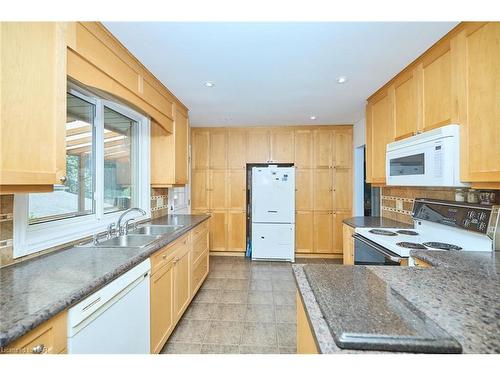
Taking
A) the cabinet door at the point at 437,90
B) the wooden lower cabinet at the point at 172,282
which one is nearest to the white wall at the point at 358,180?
the cabinet door at the point at 437,90

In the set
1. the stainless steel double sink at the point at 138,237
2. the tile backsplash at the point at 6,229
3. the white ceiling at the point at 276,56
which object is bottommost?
the stainless steel double sink at the point at 138,237

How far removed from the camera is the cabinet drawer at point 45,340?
729mm

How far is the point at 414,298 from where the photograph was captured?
2.77 ft

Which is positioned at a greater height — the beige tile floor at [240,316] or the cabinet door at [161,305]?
the cabinet door at [161,305]

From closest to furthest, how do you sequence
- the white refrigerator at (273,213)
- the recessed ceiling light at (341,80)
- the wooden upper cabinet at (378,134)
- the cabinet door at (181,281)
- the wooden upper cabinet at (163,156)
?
the cabinet door at (181,281), the recessed ceiling light at (341,80), the wooden upper cabinet at (378,134), the wooden upper cabinet at (163,156), the white refrigerator at (273,213)

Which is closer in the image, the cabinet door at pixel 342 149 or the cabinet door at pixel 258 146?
the cabinet door at pixel 342 149

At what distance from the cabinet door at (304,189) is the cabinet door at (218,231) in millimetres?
1339

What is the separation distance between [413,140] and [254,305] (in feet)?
7.09

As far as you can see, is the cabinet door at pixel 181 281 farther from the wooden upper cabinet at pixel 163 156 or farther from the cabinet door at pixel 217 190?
the cabinet door at pixel 217 190

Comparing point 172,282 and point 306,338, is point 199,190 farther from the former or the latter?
point 306,338

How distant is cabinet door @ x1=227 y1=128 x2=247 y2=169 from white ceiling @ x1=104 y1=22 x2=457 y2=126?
121 centimetres

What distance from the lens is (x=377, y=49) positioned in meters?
1.74
